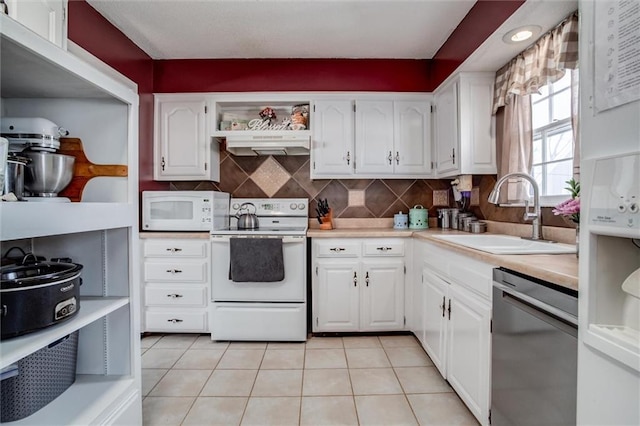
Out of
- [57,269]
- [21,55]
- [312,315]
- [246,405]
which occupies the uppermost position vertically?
[21,55]

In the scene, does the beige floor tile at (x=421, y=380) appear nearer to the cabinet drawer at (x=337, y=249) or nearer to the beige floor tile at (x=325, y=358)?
the beige floor tile at (x=325, y=358)

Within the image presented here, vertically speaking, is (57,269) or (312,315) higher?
(57,269)

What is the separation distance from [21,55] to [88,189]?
61cm

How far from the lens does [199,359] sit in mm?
2289

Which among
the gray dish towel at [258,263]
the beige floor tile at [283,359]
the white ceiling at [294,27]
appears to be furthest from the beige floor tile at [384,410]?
the white ceiling at [294,27]

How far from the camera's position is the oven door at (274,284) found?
2.53 m

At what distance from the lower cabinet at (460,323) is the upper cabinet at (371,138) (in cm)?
104

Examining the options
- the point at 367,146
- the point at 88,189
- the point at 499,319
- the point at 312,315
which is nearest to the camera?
the point at 499,319

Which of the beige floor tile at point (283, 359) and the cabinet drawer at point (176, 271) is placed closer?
the beige floor tile at point (283, 359)

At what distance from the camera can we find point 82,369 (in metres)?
1.45

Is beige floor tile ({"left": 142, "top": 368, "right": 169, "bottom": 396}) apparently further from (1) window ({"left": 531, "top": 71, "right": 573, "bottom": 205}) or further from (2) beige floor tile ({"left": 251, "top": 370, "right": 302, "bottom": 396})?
(1) window ({"left": 531, "top": 71, "right": 573, "bottom": 205})

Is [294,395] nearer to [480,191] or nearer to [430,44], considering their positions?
[480,191]

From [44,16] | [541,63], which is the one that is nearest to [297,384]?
[541,63]

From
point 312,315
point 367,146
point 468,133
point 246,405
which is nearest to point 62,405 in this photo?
point 246,405
